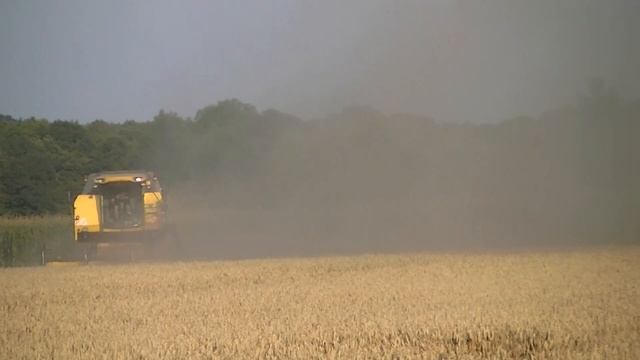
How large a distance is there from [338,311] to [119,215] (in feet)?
45.6

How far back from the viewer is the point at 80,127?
A: 148 feet

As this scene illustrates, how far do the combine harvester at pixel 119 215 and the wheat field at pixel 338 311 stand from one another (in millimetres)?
4157

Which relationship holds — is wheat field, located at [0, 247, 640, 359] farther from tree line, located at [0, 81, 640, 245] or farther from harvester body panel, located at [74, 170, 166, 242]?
tree line, located at [0, 81, 640, 245]

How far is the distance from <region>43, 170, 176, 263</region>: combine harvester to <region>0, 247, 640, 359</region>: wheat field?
4.16 meters

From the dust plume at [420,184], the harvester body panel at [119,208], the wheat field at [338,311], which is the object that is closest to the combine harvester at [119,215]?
the harvester body panel at [119,208]

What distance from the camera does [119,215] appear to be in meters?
24.4

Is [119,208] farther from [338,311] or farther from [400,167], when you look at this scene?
[400,167]

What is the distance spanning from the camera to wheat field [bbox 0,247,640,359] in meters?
9.25

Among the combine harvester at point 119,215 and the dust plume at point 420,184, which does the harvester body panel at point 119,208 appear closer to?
the combine harvester at point 119,215

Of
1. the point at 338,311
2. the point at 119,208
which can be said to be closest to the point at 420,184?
the point at 119,208

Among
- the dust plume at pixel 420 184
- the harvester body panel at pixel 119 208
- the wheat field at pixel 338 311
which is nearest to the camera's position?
the wheat field at pixel 338 311

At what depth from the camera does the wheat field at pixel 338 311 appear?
9250 millimetres

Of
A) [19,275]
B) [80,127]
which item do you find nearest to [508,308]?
[19,275]

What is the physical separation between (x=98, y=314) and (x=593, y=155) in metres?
28.6
